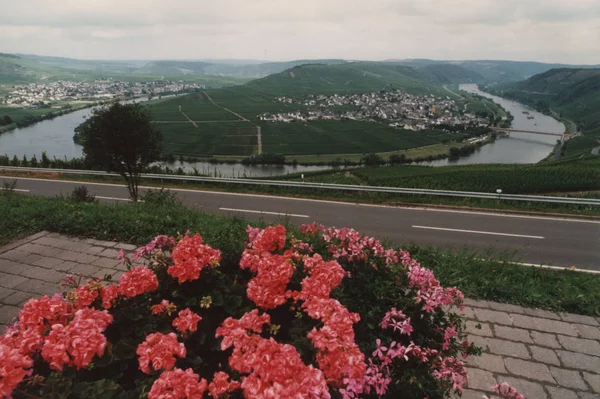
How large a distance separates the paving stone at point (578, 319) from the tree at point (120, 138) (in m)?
16.1

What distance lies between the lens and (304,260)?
136 inches

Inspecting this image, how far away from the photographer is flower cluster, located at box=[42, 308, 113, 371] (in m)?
2.25

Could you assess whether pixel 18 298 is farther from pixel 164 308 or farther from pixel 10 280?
pixel 164 308

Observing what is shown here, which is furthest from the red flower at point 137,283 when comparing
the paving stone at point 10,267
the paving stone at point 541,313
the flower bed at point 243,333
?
the paving stone at point 541,313

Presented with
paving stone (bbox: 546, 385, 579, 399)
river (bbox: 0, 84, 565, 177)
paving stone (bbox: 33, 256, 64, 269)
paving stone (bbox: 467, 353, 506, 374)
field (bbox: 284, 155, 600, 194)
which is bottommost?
river (bbox: 0, 84, 565, 177)

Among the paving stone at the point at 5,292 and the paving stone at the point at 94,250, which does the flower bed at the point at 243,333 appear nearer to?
the paving stone at the point at 5,292

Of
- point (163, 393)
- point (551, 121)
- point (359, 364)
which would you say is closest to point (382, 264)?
point (359, 364)

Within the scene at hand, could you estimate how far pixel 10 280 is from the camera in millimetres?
5891

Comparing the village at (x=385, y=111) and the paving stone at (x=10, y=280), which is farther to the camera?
the village at (x=385, y=111)

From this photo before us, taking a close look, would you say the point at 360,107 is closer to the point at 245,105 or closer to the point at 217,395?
the point at 245,105

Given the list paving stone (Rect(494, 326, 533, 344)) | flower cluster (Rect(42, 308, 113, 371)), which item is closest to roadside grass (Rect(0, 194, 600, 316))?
paving stone (Rect(494, 326, 533, 344))

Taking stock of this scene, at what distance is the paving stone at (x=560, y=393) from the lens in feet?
13.1

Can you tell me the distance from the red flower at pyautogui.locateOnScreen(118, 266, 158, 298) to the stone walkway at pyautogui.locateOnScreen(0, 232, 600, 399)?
3231mm

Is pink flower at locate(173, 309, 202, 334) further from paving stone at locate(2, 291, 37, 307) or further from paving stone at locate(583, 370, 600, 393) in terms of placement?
paving stone at locate(583, 370, 600, 393)
